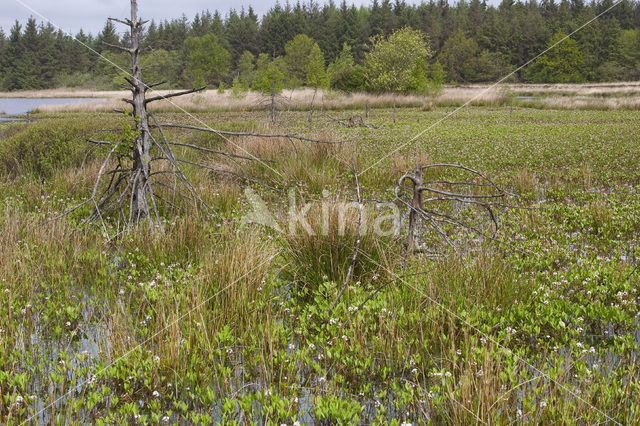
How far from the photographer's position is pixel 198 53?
2798 inches

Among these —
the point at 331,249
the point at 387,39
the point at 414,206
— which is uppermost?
the point at 387,39

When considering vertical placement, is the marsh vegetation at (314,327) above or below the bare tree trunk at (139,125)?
below

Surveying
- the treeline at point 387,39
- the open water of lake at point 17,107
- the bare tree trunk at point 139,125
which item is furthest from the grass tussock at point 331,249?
the treeline at point 387,39

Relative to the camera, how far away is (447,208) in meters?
8.53

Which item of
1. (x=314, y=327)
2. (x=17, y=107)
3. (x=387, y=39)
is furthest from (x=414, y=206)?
(x=387, y=39)

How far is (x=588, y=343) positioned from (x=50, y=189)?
824 centimetres

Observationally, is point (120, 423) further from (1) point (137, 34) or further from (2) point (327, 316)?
(1) point (137, 34)

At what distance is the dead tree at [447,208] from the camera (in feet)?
17.1

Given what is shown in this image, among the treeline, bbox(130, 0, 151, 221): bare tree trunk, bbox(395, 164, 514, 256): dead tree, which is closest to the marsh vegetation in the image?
bbox(395, 164, 514, 256): dead tree

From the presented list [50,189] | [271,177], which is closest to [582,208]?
[271,177]

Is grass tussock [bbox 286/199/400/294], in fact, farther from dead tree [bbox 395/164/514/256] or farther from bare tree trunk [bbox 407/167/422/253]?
dead tree [bbox 395/164/514/256]

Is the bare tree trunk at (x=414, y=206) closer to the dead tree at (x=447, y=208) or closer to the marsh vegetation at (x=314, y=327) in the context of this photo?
the dead tree at (x=447, y=208)

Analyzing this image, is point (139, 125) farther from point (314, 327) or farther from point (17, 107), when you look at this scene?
point (17, 107)

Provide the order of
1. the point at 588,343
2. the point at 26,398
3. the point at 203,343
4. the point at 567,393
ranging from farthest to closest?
the point at 588,343 → the point at 203,343 → the point at 26,398 → the point at 567,393
